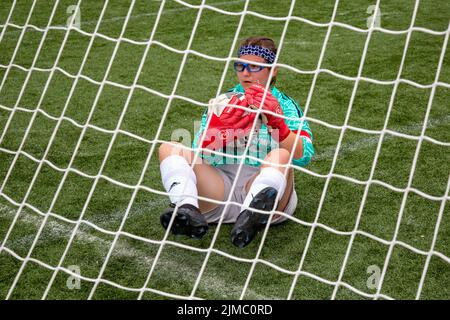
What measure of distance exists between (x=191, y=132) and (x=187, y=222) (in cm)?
127

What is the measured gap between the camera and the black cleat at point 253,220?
2424 mm

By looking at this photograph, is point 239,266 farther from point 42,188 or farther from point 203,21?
point 203,21

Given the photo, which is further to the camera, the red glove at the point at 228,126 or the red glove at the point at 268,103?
the red glove at the point at 228,126

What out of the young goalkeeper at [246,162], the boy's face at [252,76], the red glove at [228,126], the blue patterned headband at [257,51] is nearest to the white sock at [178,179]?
the young goalkeeper at [246,162]

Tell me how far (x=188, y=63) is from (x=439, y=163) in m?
2.03

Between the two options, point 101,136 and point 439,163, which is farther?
point 101,136

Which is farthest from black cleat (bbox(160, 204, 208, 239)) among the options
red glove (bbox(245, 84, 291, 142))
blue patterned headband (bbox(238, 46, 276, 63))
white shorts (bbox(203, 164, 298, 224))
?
blue patterned headband (bbox(238, 46, 276, 63))

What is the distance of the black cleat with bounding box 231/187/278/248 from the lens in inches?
95.4

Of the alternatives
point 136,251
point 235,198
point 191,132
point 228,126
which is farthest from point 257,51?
point 191,132

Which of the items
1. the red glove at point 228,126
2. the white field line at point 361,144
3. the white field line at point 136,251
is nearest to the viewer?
the white field line at point 136,251

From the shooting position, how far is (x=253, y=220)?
2439mm

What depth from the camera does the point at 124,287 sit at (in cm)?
229

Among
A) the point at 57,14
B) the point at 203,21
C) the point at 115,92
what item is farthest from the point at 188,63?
the point at 57,14

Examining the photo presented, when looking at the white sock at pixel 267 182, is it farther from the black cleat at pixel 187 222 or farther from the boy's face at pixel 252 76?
the boy's face at pixel 252 76
